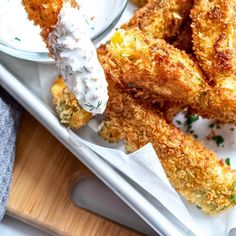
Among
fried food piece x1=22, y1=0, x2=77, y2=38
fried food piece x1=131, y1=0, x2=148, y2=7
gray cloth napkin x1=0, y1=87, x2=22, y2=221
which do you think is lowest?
gray cloth napkin x1=0, y1=87, x2=22, y2=221

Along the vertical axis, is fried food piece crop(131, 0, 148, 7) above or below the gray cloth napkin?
above

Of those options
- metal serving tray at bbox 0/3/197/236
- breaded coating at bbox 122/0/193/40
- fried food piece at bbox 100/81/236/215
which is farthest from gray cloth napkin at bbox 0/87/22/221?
breaded coating at bbox 122/0/193/40

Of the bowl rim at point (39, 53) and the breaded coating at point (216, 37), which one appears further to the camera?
the bowl rim at point (39, 53)

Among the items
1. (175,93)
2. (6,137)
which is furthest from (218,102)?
(6,137)

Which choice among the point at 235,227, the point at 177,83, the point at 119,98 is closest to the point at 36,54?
the point at 119,98

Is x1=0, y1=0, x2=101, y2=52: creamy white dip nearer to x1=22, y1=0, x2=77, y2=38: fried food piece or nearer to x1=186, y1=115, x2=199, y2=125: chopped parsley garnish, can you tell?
x1=22, y1=0, x2=77, y2=38: fried food piece

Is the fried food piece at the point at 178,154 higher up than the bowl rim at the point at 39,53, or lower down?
lower down

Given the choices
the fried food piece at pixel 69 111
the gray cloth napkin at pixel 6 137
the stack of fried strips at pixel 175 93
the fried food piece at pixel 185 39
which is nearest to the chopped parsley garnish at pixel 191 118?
the stack of fried strips at pixel 175 93

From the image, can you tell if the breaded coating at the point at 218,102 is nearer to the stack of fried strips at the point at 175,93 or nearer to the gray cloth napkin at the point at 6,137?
the stack of fried strips at the point at 175,93

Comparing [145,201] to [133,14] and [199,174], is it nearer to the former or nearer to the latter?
[199,174]
